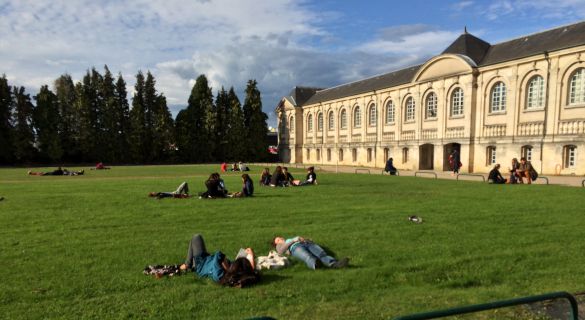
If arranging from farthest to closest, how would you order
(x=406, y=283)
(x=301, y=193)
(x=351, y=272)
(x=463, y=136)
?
(x=463, y=136), (x=301, y=193), (x=351, y=272), (x=406, y=283)

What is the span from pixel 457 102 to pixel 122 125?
53548mm

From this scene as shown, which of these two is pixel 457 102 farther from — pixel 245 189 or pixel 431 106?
pixel 245 189

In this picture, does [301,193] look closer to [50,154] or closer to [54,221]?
[54,221]

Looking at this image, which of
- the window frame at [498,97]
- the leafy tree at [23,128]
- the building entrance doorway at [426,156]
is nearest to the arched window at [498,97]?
the window frame at [498,97]

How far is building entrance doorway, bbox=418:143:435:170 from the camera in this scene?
4434cm

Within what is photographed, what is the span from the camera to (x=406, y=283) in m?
6.44

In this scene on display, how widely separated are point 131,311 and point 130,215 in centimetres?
764

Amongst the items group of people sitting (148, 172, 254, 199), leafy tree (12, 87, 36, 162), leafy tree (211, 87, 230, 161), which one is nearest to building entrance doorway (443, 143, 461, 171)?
group of people sitting (148, 172, 254, 199)

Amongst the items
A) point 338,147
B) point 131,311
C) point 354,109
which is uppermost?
point 354,109

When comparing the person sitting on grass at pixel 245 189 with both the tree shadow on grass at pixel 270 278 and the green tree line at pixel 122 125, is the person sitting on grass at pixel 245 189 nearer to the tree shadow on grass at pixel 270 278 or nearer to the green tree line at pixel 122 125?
the tree shadow on grass at pixel 270 278

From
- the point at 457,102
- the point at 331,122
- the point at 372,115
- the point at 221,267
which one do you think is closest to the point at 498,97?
the point at 457,102

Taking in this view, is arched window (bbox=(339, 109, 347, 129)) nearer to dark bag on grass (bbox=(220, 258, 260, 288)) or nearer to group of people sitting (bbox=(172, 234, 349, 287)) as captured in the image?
group of people sitting (bbox=(172, 234, 349, 287))

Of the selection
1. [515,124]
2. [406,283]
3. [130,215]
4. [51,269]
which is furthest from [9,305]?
[515,124]

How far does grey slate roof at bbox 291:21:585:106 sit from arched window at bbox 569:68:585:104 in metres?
2.32
